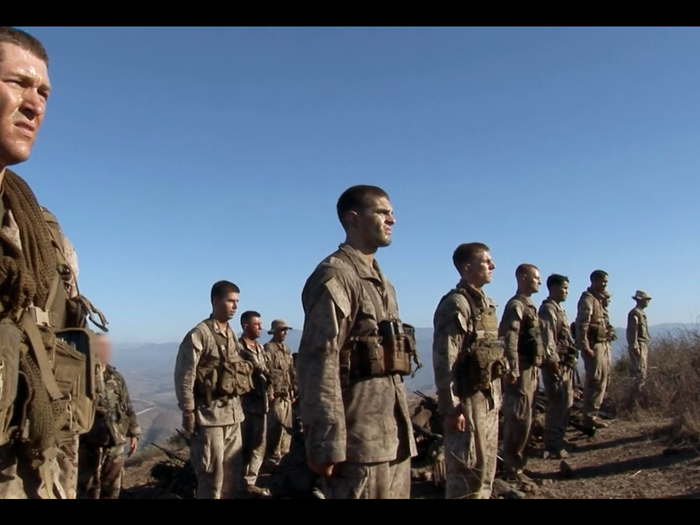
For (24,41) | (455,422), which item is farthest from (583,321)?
(24,41)

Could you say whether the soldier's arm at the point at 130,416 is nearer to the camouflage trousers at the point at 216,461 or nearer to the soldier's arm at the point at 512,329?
the camouflage trousers at the point at 216,461

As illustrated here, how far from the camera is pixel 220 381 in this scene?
6.95 m

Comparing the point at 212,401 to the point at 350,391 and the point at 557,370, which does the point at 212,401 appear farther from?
the point at 557,370

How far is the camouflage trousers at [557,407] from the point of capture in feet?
31.1

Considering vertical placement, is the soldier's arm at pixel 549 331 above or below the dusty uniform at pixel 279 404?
above

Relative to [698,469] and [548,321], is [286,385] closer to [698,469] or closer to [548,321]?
[548,321]

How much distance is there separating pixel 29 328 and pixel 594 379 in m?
10.7

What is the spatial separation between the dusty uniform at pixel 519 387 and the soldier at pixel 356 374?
4093mm

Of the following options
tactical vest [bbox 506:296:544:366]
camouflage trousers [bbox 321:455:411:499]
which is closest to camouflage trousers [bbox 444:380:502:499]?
camouflage trousers [bbox 321:455:411:499]

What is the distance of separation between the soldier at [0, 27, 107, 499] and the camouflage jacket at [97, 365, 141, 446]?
4837 millimetres

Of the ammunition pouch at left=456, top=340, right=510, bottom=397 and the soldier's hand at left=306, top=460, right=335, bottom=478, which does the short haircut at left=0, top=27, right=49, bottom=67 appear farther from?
the ammunition pouch at left=456, top=340, right=510, bottom=397

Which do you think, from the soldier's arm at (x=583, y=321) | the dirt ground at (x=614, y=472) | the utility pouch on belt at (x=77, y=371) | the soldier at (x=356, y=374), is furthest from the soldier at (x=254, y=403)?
the utility pouch on belt at (x=77, y=371)

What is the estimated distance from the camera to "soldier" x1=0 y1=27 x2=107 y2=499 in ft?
6.52
